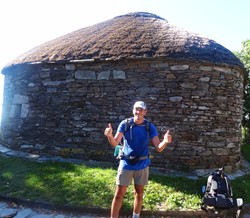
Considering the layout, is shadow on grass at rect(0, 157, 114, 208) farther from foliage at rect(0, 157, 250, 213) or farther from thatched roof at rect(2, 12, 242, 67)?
thatched roof at rect(2, 12, 242, 67)

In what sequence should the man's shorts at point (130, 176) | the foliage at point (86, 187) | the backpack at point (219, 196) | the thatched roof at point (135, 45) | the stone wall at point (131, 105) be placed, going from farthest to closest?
the thatched roof at point (135, 45)
the stone wall at point (131, 105)
the foliage at point (86, 187)
the backpack at point (219, 196)
the man's shorts at point (130, 176)

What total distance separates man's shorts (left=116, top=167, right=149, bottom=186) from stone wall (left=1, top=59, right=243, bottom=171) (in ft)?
9.52

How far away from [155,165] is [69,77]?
3.25 metres

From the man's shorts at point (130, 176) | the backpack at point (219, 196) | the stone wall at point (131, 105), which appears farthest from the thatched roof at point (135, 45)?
the man's shorts at point (130, 176)

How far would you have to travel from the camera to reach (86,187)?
514 centimetres

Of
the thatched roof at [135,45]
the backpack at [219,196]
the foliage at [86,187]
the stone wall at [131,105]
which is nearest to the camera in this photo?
the backpack at [219,196]

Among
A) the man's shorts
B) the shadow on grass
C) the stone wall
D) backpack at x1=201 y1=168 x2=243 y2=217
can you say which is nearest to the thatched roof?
the stone wall

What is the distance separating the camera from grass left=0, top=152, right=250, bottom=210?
4.71 meters

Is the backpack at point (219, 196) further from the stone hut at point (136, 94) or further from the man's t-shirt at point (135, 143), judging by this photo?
the stone hut at point (136, 94)

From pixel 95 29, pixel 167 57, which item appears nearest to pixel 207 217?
pixel 167 57

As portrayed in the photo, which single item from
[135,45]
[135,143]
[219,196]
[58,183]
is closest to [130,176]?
[135,143]

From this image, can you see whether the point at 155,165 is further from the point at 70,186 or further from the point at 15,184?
the point at 15,184

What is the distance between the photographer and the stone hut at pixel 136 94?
6527 mm

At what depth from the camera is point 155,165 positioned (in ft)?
21.5
